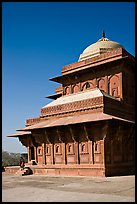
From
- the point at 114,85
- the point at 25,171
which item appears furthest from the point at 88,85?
the point at 25,171

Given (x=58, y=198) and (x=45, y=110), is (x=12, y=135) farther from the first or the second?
(x=58, y=198)

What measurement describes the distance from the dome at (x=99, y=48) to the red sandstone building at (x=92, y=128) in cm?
119

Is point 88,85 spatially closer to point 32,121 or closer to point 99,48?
point 99,48

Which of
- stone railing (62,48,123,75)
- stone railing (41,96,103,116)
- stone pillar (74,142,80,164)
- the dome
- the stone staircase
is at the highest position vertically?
the dome

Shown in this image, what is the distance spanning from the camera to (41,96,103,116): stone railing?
15.9 metres

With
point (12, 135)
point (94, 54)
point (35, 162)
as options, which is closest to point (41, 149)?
point (35, 162)

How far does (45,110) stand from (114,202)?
13065mm

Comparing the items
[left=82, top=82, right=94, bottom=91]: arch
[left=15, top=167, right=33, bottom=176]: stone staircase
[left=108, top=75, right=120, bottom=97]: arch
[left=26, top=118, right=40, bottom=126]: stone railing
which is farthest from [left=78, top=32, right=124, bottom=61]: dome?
[left=15, top=167, right=33, bottom=176]: stone staircase

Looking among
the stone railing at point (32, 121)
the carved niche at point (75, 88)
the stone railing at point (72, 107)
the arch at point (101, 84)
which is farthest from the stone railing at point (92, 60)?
the stone railing at point (72, 107)

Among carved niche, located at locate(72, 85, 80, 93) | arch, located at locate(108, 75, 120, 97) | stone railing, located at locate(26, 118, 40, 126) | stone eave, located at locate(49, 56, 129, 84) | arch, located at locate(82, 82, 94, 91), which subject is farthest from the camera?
carved niche, located at locate(72, 85, 80, 93)

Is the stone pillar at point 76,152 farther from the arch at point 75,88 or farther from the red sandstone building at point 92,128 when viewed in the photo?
the arch at point 75,88

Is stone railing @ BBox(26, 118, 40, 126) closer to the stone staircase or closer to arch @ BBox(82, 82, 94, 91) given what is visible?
the stone staircase

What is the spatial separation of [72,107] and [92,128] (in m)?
2.48

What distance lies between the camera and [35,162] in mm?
19438
